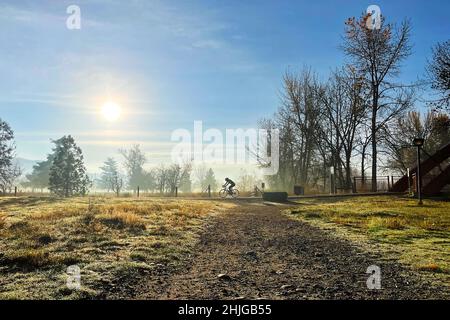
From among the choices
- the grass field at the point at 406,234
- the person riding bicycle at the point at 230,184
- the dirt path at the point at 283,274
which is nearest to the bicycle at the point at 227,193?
the person riding bicycle at the point at 230,184

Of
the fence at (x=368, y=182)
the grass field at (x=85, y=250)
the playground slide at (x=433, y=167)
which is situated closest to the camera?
the grass field at (x=85, y=250)

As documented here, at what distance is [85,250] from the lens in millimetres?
8562

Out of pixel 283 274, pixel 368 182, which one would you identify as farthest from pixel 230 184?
pixel 283 274

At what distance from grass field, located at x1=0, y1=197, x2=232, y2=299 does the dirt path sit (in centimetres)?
79

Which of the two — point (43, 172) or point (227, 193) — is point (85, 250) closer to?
point (227, 193)

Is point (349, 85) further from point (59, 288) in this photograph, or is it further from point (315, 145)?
point (59, 288)

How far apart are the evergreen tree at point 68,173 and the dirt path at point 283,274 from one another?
5144cm

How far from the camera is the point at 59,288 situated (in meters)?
5.55

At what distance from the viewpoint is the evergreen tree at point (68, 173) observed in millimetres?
57281

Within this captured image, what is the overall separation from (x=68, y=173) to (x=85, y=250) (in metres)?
53.9

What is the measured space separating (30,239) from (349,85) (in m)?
38.2

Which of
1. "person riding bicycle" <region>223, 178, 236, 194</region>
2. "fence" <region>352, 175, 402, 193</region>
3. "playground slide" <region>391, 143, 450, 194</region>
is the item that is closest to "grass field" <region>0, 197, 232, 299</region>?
"playground slide" <region>391, 143, 450, 194</region>

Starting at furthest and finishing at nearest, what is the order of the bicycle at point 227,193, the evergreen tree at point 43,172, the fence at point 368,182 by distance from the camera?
the evergreen tree at point 43,172
the bicycle at point 227,193
the fence at point 368,182

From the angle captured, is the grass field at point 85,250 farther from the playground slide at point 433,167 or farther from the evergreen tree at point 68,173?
the evergreen tree at point 68,173
